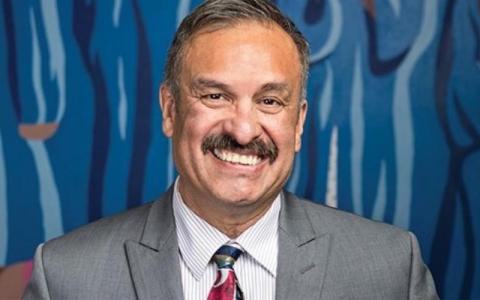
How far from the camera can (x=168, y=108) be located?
183 cm

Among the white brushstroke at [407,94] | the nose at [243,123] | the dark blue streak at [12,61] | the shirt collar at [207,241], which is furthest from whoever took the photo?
the white brushstroke at [407,94]

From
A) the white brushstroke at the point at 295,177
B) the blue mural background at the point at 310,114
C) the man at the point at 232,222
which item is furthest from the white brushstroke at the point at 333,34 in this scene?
the man at the point at 232,222

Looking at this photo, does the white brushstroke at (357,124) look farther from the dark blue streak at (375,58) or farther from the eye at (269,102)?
the eye at (269,102)

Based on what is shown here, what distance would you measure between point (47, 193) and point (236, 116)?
3.55 feet

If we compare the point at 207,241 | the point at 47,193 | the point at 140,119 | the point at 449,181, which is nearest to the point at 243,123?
the point at 207,241

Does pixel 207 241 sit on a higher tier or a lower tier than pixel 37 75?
lower

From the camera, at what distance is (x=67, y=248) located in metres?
1.79

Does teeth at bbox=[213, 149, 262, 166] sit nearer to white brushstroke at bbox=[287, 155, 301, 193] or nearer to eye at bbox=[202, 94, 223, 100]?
eye at bbox=[202, 94, 223, 100]

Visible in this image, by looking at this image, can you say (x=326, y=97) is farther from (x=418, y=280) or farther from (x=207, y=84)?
(x=207, y=84)

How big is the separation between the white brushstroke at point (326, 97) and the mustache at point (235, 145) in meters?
0.95

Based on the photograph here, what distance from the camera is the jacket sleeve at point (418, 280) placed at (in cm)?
184

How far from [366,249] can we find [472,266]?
1.03m

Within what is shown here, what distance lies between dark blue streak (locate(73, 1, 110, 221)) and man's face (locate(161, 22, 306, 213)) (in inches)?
34.5

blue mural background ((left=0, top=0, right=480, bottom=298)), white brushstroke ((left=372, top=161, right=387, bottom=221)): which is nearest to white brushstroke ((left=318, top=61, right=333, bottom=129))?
blue mural background ((left=0, top=0, right=480, bottom=298))
